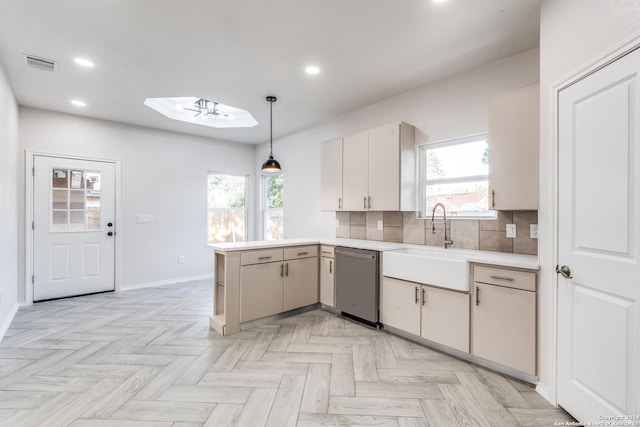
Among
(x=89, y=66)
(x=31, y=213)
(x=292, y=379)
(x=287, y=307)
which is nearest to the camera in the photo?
(x=292, y=379)

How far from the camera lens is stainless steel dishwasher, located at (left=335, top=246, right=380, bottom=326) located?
10.2ft

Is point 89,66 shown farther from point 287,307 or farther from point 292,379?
point 292,379

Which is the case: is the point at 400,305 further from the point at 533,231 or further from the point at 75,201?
the point at 75,201

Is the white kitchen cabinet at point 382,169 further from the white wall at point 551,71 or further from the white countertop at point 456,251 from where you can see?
the white wall at point 551,71

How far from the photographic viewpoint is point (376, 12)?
213 cm

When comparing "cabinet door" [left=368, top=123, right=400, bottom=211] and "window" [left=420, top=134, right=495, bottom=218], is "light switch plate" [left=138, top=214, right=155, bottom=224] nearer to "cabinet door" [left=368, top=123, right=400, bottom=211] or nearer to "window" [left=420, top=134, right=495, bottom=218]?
"cabinet door" [left=368, top=123, right=400, bottom=211]

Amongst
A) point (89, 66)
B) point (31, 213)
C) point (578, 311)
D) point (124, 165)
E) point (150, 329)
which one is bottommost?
point (150, 329)

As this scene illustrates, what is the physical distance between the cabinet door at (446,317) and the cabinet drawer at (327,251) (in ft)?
3.92

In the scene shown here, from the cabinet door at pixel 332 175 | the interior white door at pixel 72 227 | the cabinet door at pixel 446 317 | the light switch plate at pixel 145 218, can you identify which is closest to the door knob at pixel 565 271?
the cabinet door at pixel 446 317

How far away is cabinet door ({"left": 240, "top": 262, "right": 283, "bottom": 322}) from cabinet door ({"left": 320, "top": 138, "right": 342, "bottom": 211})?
44.5 inches

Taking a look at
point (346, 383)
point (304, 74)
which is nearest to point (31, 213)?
point (304, 74)

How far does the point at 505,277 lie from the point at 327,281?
197 centimetres

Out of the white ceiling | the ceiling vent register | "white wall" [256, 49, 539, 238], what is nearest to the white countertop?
"white wall" [256, 49, 539, 238]

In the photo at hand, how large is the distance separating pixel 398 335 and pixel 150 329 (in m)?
2.57
